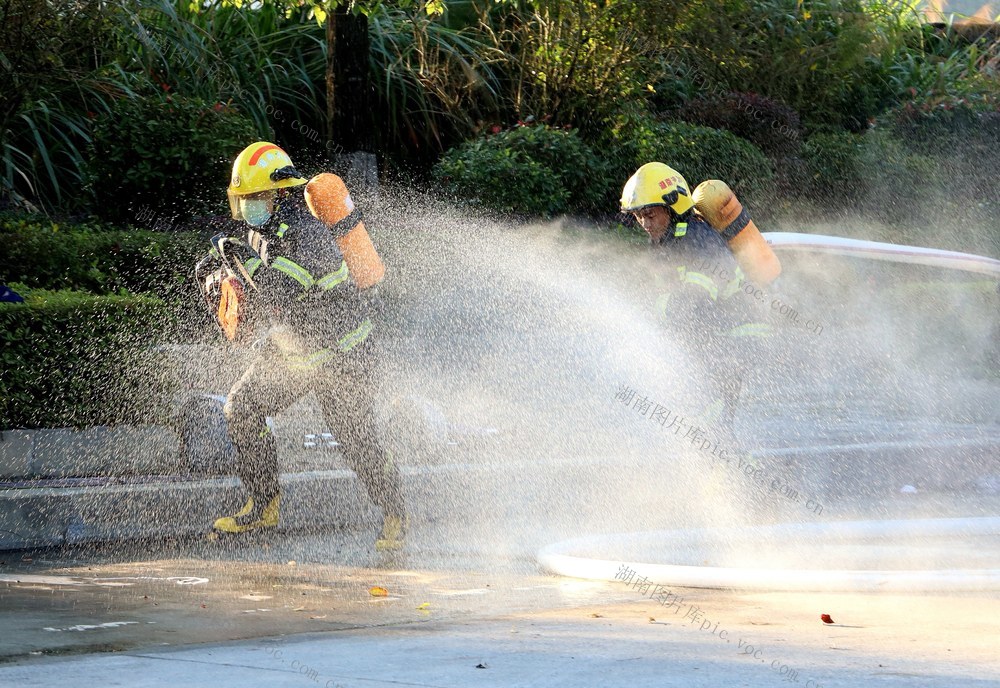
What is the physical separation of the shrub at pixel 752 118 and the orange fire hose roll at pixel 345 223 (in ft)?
24.2

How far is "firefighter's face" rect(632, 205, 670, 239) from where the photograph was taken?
278 inches

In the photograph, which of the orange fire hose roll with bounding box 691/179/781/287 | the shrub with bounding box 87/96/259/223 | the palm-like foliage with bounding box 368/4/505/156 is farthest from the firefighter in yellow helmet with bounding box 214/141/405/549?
the palm-like foliage with bounding box 368/4/505/156

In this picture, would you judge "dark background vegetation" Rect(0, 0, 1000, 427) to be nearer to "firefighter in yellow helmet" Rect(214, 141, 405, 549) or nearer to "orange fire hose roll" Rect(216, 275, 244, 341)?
"orange fire hose roll" Rect(216, 275, 244, 341)

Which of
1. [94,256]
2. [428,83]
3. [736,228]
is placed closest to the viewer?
[736,228]

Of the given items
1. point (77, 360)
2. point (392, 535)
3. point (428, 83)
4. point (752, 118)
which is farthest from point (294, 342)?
point (752, 118)

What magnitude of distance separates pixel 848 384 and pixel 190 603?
7.11 meters

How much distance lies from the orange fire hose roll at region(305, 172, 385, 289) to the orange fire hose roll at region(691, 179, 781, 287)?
1.76m

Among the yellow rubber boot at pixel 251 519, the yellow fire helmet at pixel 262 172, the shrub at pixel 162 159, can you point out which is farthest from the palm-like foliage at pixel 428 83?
the yellow rubber boot at pixel 251 519

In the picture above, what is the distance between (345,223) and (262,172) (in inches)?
17.1

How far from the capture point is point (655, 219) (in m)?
7.07

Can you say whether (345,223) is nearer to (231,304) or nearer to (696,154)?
(231,304)

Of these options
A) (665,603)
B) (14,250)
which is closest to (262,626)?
(665,603)

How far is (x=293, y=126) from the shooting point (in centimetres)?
1217

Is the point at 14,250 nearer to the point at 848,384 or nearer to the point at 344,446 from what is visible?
the point at 344,446
